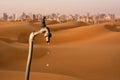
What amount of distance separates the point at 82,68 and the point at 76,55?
326 centimetres

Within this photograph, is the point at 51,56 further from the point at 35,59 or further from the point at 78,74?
the point at 78,74

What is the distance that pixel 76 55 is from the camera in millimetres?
18406

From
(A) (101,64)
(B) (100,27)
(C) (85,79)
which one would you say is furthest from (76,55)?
(B) (100,27)

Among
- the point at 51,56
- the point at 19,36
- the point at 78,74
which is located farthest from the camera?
the point at 19,36

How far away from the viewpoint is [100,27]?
3856 centimetres

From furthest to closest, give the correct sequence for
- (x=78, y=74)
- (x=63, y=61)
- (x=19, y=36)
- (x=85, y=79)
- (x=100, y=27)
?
(x=100, y=27) → (x=19, y=36) → (x=63, y=61) → (x=78, y=74) → (x=85, y=79)

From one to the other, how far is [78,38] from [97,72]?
19.5 meters

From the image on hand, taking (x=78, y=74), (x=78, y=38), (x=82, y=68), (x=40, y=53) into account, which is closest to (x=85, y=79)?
(x=78, y=74)

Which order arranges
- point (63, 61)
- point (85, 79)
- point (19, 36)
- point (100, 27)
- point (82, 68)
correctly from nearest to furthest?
point (85, 79)
point (82, 68)
point (63, 61)
point (19, 36)
point (100, 27)

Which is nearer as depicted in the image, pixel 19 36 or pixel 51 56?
pixel 51 56

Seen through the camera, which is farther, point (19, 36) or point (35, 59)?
point (19, 36)

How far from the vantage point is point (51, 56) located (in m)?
18.3

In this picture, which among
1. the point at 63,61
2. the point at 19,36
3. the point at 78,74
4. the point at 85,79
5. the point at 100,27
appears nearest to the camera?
the point at 85,79

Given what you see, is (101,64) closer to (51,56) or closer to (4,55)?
(51,56)
